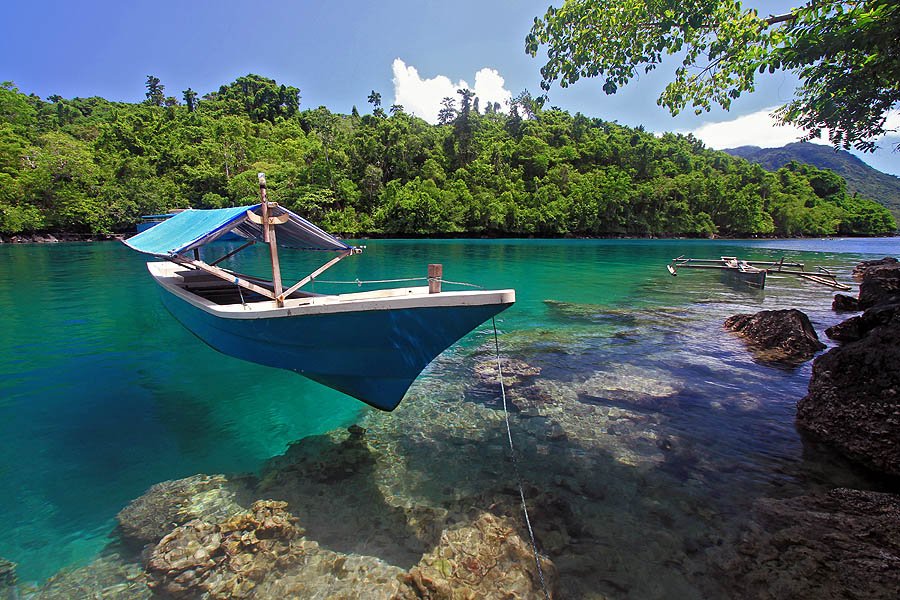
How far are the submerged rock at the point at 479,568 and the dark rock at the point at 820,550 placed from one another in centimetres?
177

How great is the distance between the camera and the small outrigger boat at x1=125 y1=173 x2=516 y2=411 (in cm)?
441

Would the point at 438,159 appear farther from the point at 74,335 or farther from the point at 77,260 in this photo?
the point at 74,335

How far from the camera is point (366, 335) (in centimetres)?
480

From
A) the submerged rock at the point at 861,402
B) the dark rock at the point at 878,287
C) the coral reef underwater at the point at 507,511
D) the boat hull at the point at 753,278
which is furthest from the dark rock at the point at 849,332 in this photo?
the boat hull at the point at 753,278

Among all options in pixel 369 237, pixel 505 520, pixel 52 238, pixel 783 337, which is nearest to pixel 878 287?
pixel 783 337

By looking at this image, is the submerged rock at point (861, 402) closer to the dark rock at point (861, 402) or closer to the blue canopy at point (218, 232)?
the dark rock at point (861, 402)

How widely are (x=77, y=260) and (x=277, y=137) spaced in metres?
67.1

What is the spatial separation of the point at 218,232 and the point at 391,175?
247 ft

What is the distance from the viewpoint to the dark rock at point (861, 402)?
479 cm

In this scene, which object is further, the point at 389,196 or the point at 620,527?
the point at 389,196

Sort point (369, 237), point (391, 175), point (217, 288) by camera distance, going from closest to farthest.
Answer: point (217, 288)
point (369, 237)
point (391, 175)

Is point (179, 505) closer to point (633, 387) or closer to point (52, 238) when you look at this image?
point (633, 387)

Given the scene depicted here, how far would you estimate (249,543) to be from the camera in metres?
3.97

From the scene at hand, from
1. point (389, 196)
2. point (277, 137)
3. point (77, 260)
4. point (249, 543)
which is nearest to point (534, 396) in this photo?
point (249, 543)
